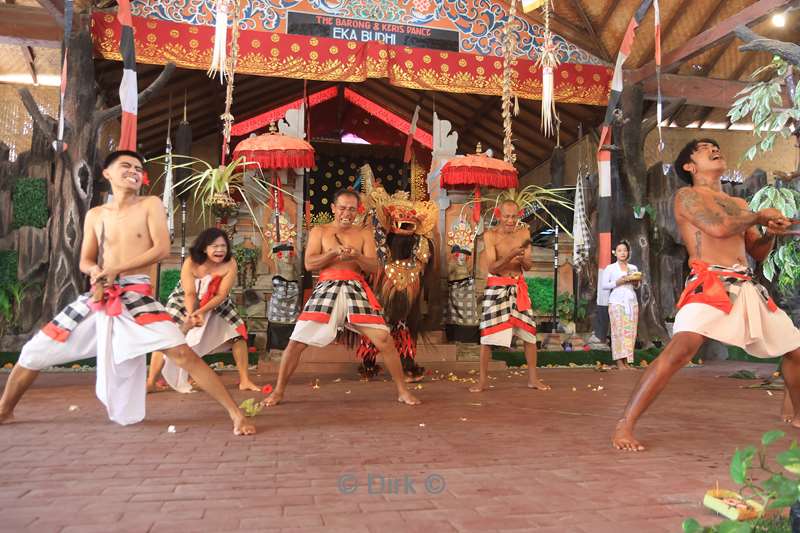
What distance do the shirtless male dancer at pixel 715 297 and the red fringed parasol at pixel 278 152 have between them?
175 inches

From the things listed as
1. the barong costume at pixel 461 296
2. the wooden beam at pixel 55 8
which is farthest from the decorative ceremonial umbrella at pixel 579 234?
the wooden beam at pixel 55 8

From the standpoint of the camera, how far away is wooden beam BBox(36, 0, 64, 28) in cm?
702

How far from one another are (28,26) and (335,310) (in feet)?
21.6

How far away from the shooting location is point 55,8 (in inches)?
282

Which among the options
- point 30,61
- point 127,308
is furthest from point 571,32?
point 30,61

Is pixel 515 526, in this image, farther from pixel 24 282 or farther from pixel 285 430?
pixel 24 282

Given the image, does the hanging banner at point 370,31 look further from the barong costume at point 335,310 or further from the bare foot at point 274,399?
the bare foot at point 274,399

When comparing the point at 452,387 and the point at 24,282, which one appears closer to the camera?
the point at 452,387

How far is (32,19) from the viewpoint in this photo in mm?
7652

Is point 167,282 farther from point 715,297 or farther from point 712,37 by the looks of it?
point 712,37

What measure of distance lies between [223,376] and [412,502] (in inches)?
169

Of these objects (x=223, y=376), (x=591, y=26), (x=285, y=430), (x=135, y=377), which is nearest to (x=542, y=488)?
(x=285, y=430)

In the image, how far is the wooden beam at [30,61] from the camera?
10.3m

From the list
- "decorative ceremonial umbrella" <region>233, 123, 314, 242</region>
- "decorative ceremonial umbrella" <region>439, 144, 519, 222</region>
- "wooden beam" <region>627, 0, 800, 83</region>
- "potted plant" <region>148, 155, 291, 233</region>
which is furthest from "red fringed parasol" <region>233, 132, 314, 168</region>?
"wooden beam" <region>627, 0, 800, 83</region>
